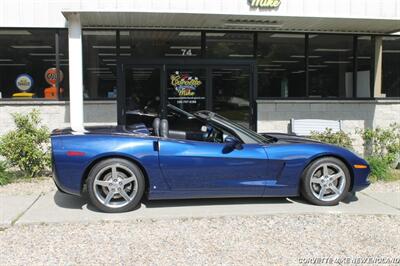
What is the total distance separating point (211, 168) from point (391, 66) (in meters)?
7.47

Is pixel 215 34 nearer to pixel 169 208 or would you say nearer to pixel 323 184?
pixel 323 184

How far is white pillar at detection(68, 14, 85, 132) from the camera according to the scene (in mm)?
9070

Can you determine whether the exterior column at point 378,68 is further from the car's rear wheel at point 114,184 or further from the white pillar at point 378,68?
the car's rear wheel at point 114,184

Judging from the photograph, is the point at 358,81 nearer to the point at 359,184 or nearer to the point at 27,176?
the point at 359,184

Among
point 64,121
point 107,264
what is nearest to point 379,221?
point 107,264

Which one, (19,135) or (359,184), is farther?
(19,135)

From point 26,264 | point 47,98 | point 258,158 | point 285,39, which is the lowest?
point 26,264

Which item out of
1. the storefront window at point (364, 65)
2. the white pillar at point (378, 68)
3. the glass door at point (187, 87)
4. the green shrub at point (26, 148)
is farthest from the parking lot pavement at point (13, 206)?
the white pillar at point (378, 68)

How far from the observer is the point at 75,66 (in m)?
9.15

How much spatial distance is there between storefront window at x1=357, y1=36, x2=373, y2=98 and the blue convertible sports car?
17.8 feet

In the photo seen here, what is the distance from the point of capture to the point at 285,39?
1130 centimetres

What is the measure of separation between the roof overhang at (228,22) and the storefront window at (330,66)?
42cm

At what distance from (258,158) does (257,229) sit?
1064 millimetres

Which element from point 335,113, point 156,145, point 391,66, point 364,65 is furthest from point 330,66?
point 156,145
